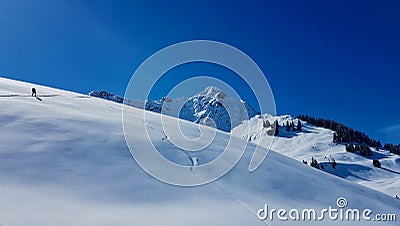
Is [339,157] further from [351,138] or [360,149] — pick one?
[351,138]

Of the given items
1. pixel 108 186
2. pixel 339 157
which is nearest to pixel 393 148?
pixel 339 157

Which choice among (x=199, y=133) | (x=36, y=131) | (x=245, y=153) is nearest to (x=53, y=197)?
(x=36, y=131)

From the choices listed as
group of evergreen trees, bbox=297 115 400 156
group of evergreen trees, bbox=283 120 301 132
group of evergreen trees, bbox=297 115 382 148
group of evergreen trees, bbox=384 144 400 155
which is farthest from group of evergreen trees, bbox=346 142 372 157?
group of evergreen trees, bbox=283 120 301 132

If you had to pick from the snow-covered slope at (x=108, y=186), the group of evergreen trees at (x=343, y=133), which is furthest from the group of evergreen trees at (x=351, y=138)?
the snow-covered slope at (x=108, y=186)

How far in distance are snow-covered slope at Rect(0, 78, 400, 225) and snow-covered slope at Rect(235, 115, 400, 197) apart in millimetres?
84540

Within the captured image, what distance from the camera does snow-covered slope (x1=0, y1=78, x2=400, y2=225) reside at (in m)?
8.73

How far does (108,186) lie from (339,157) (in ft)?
438

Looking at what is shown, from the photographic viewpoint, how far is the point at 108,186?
35.0ft

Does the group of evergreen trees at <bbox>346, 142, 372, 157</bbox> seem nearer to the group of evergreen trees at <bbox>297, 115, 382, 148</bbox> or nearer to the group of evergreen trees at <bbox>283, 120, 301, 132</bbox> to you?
the group of evergreen trees at <bbox>297, 115, 382, 148</bbox>

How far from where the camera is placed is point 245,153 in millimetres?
19734

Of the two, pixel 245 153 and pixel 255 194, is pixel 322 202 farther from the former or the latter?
pixel 245 153

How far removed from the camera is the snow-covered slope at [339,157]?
108125 mm

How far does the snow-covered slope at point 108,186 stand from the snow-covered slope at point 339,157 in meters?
84.5

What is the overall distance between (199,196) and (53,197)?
15.7 feet
